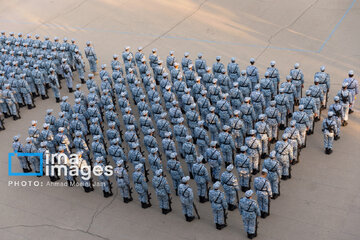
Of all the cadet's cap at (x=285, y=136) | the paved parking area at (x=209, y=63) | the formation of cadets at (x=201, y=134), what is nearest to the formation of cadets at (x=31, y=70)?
the paved parking area at (x=209, y=63)

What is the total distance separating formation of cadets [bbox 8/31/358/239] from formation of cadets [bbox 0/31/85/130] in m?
2.01

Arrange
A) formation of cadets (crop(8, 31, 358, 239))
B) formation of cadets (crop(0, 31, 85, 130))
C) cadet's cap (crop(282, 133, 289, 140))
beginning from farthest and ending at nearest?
formation of cadets (crop(0, 31, 85, 130)), cadet's cap (crop(282, 133, 289, 140)), formation of cadets (crop(8, 31, 358, 239))

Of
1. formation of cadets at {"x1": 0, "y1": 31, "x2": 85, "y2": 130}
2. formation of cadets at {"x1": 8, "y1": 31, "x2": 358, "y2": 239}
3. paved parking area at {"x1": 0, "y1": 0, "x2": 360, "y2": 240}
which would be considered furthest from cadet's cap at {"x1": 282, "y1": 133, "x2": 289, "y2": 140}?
formation of cadets at {"x1": 0, "y1": 31, "x2": 85, "y2": 130}

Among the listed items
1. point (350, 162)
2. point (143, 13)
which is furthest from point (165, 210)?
point (143, 13)

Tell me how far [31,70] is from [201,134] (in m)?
9.35

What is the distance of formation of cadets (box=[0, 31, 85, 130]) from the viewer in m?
22.5

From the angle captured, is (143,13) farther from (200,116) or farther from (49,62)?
(200,116)

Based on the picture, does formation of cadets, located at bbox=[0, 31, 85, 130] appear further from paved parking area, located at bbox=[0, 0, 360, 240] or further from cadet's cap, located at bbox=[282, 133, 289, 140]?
cadet's cap, located at bbox=[282, 133, 289, 140]

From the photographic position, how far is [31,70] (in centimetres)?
2383

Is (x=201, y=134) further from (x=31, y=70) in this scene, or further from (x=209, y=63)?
(x=31, y=70)

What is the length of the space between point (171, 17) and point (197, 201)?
46.7 ft

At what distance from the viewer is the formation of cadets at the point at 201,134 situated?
16.3 meters

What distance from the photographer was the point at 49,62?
23.9m

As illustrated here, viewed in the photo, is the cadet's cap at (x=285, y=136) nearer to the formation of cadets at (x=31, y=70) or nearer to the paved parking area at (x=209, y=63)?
the paved parking area at (x=209, y=63)
